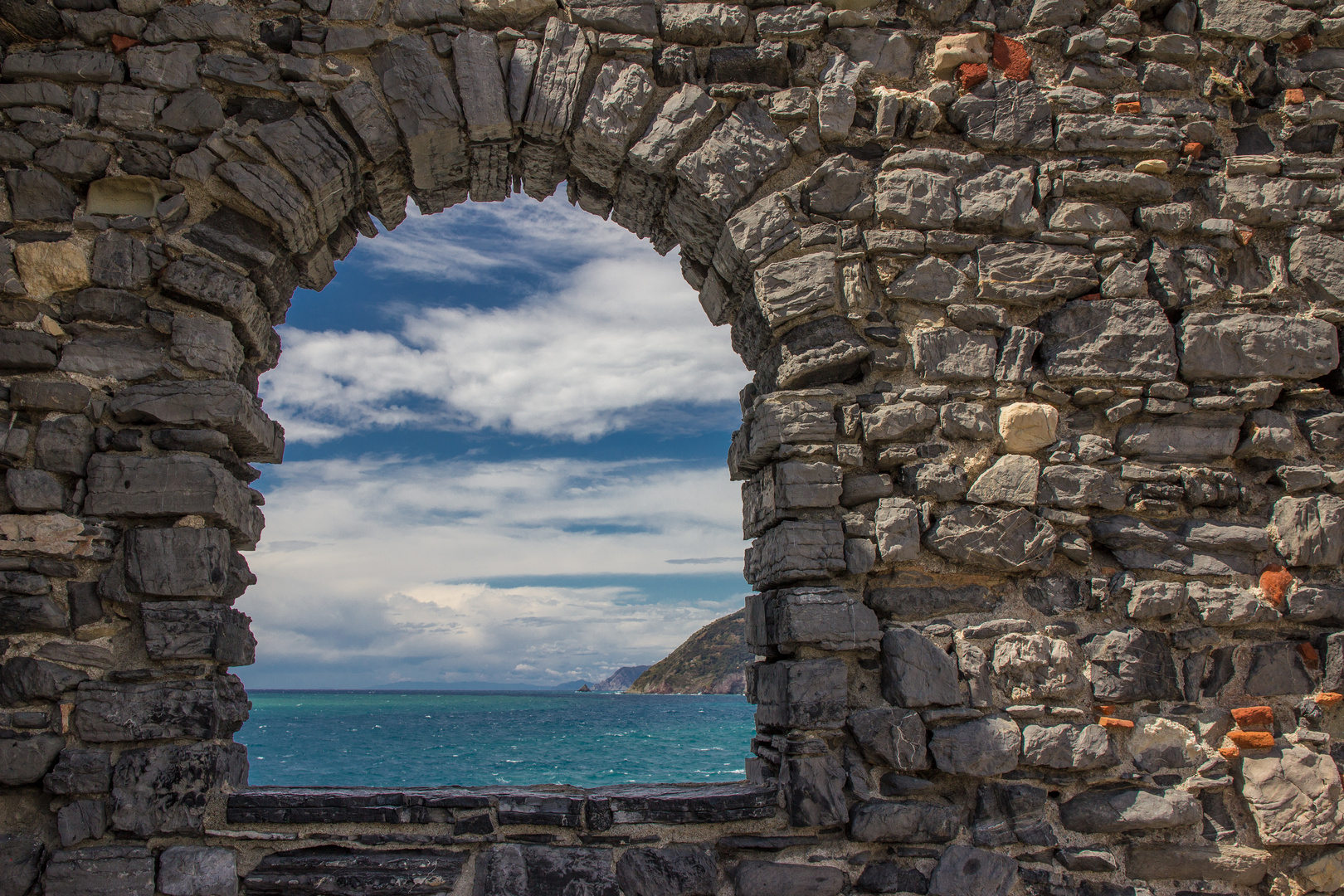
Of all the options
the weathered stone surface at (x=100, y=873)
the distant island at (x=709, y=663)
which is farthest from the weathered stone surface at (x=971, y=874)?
the distant island at (x=709, y=663)

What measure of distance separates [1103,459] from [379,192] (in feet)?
10.6

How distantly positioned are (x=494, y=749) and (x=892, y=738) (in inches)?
1310

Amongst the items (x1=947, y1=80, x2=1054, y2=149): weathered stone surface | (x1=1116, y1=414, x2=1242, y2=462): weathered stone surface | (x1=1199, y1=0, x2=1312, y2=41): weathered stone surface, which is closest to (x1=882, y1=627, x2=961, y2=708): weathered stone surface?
(x1=1116, y1=414, x2=1242, y2=462): weathered stone surface

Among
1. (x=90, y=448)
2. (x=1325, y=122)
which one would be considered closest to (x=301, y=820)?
(x=90, y=448)

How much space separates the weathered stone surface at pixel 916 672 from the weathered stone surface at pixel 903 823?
35 centimetres

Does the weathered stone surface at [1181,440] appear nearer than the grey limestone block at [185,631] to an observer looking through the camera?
No

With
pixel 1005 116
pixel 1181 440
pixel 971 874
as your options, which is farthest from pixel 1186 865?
pixel 1005 116

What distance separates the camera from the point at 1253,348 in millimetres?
3250

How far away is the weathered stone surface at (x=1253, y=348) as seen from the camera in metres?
3.24

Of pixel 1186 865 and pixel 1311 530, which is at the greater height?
pixel 1311 530

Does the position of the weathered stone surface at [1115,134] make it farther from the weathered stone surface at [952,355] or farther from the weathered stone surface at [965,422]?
the weathered stone surface at [965,422]

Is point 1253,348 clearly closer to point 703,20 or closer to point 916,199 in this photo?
point 916,199

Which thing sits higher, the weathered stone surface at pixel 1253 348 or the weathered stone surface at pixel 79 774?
the weathered stone surface at pixel 1253 348

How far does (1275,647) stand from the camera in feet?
9.99
